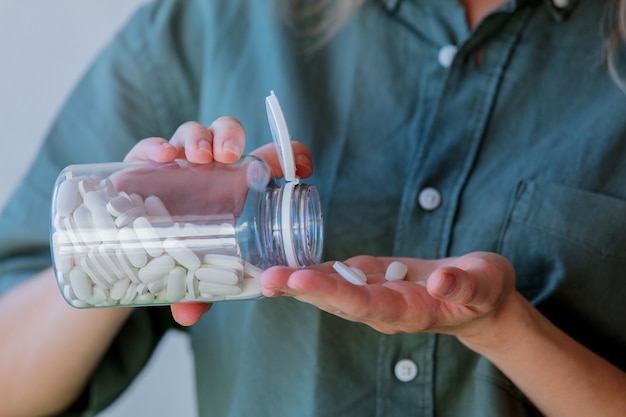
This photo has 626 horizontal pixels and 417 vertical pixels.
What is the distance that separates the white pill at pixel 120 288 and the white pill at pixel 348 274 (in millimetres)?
162

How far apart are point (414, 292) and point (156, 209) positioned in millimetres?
208

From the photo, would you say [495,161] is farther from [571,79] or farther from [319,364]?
[319,364]

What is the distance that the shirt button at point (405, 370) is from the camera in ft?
2.66

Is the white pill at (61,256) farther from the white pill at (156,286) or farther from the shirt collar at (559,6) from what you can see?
the shirt collar at (559,6)

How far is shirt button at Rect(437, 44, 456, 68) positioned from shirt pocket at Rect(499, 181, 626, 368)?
0.16 meters

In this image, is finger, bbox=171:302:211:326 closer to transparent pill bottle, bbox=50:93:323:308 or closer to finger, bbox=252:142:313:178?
transparent pill bottle, bbox=50:93:323:308

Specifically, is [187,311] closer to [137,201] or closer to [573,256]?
[137,201]

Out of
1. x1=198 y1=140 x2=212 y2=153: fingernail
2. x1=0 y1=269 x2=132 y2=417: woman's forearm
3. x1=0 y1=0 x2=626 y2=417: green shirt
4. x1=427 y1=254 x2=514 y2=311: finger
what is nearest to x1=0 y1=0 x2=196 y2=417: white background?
x1=0 y1=0 x2=626 y2=417: green shirt

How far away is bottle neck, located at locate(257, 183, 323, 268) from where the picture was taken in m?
0.60

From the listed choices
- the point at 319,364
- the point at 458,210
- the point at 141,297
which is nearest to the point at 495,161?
the point at 458,210

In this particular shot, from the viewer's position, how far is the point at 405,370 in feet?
2.67

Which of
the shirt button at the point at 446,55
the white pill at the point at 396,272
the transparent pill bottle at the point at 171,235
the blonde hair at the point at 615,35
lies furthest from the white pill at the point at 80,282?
the blonde hair at the point at 615,35

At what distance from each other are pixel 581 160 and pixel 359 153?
23 centimetres

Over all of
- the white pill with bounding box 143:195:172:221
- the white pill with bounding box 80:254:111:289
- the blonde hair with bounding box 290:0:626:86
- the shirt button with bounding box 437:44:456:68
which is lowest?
the white pill with bounding box 80:254:111:289
